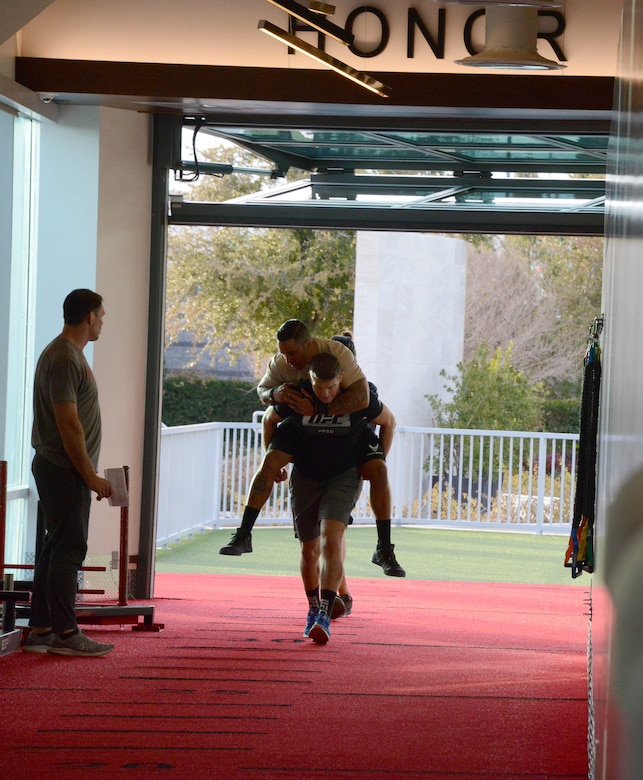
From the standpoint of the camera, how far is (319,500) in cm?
595

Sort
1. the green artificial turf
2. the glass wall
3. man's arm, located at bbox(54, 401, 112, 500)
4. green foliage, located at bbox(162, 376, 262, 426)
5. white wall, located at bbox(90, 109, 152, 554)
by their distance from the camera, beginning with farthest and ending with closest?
green foliage, located at bbox(162, 376, 262, 426) → the green artificial turf → white wall, located at bbox(90, 109, 152, 554) → the glass wall → man's arm, located at bbox(54, 401, 112, 500)

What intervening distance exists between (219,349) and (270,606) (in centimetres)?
1497

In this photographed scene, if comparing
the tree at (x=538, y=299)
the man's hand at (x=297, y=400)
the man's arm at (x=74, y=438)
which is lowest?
the man's arm at (x=74, y=438)

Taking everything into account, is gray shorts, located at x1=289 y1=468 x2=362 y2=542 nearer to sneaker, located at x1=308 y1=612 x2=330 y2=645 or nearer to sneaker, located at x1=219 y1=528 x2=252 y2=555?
sneaker, located at x1=219 y1=528 x2=252 y2=555

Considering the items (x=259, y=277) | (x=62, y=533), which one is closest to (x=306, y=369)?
(x=62, y=533)

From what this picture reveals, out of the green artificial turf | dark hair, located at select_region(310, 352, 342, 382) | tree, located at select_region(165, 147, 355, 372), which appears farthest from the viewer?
tree, located at select_region(165, 147, 355, 372)

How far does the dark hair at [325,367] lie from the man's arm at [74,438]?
1262 millimetres

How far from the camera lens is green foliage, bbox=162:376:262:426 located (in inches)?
786

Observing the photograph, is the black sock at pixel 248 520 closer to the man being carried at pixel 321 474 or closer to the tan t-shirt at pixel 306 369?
the man being carried at pixel 321 474

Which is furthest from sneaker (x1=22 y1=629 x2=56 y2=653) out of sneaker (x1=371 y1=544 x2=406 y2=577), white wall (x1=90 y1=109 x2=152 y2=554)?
sneaker (x1=371 y1=544 x2=406 y2=577)

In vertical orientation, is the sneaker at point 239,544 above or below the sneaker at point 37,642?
above

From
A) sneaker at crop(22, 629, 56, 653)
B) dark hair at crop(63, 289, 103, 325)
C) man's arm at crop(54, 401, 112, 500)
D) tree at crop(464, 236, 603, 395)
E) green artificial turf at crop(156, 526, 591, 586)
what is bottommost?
green artificial turf at crop(156, 526, 591, 586)

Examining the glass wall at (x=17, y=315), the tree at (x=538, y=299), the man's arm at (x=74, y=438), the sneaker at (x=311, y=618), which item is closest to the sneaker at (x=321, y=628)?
the sneaker at (x=311, y=618)

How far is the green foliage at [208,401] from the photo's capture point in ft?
65.5
